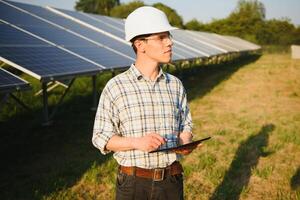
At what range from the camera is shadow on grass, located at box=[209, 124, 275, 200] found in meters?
5.64

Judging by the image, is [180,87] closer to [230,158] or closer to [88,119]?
[230,158]

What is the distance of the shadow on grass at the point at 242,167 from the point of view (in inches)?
222

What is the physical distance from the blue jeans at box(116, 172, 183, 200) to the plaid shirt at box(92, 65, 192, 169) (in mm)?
115

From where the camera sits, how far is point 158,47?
105 inches

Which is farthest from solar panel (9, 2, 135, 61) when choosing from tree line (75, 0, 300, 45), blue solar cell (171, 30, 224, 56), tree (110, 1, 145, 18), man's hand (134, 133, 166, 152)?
tree (110, 1, 145, 18)

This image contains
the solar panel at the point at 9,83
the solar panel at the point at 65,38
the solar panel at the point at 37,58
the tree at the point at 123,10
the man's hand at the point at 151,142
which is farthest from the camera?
the tree at the point at 123,10

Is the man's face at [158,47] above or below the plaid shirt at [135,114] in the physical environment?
above

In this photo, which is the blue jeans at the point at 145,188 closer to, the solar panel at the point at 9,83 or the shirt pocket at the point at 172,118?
the shirt pocket at the point at 172,118

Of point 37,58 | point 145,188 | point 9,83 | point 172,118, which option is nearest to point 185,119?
point 172,118

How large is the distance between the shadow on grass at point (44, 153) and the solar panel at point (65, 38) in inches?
66.6

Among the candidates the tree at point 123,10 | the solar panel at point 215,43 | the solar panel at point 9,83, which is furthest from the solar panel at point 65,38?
the tree at point 123,10

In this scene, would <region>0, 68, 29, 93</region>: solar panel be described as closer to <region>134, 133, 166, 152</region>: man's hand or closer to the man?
the man

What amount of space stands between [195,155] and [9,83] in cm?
372

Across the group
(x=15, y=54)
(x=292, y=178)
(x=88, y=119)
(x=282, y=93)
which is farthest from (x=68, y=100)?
(x=282, y=93)
